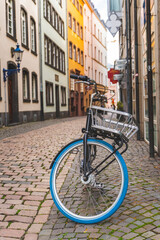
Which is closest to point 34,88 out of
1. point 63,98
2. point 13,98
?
point 13,98

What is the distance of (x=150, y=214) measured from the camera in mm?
3344

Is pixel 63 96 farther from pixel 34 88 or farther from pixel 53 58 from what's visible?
pixel 34 88

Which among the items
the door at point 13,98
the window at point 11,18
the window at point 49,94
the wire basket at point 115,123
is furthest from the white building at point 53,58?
the wire basket at point 115,123

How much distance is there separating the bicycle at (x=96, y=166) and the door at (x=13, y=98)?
15578 mm

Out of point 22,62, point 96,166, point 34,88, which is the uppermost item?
point 22,62

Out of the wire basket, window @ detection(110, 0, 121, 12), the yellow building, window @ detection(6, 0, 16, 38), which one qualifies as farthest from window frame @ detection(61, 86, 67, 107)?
the wire basket

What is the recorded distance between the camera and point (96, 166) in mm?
3430

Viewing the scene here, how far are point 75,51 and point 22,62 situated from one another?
1981cm

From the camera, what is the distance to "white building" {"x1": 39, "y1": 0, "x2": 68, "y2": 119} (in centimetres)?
2561

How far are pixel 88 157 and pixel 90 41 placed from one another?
4698 cm

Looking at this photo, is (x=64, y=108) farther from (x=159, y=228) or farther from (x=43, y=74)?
(x=159, y=228)

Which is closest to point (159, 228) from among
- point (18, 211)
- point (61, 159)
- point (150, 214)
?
point (150, 214)

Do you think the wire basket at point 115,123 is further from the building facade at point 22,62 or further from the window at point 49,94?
the window at point 49,94

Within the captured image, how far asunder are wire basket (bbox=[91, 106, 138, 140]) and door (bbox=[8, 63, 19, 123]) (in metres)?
15.9
